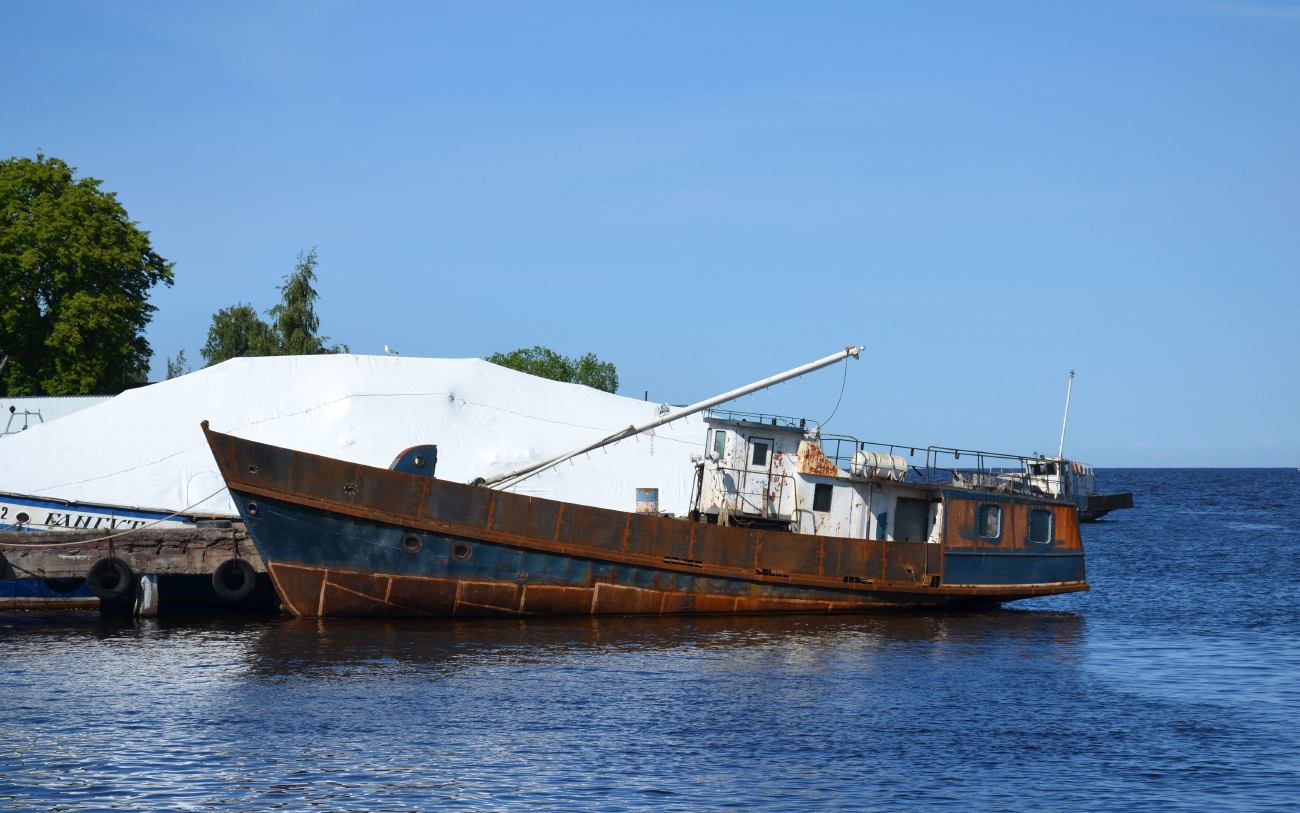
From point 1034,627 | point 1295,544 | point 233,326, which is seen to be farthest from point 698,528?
point 233,326

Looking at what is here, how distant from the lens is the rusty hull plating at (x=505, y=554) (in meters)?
23.8

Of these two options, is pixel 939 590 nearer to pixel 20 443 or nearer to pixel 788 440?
pixel 788 440

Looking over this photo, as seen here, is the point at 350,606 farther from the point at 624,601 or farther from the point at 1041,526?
the point at 1041,526

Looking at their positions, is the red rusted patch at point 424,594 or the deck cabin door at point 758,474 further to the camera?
the deck cabin door at point 758,474

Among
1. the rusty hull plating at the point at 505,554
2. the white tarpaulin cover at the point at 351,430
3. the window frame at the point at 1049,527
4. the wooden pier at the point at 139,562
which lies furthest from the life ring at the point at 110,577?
the window frame at the point at 1049,527

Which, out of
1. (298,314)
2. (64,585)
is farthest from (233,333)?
(64,585)

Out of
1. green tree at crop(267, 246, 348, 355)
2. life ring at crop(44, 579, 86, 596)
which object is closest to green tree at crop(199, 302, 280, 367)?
green tree at crop(267, 246, 348, 355)

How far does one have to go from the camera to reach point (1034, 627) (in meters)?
29.9

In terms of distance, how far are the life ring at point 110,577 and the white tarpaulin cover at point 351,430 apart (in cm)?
964

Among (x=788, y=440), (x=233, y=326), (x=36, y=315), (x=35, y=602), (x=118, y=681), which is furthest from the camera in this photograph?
(x=233, y=326)

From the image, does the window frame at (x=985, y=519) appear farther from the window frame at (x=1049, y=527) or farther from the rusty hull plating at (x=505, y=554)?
the window frame at (x=1049, y=527)

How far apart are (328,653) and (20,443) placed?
2177 cm

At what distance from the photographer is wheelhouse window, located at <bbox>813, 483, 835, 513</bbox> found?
95.1 feet

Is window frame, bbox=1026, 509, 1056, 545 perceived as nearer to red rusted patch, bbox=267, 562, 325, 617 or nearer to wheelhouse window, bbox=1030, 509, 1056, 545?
wheelhouse window, bbox=1030, 509, 1056, 545
